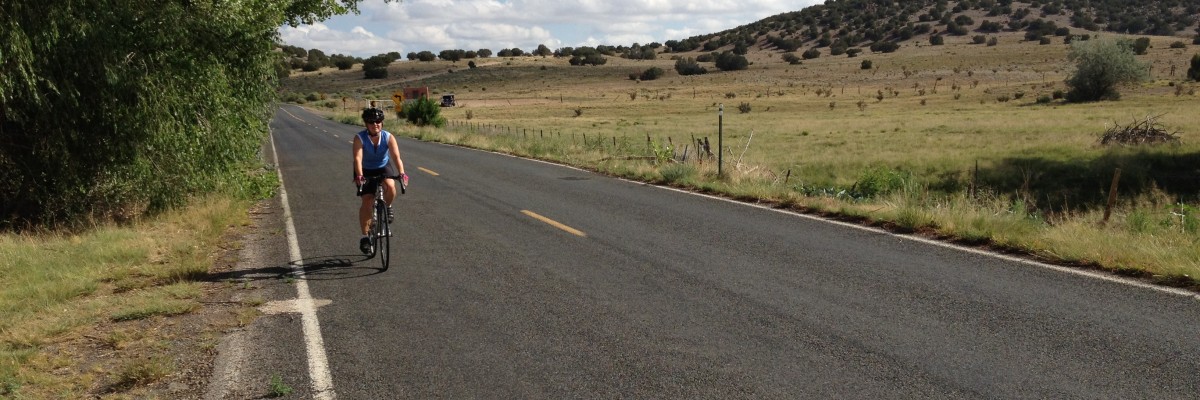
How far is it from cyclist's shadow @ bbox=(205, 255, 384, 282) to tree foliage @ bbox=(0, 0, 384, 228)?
11.4 feet

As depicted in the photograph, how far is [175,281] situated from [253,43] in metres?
5.26

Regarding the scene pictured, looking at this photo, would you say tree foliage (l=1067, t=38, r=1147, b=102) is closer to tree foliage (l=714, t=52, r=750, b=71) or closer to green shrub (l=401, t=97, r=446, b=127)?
green shrub (l=401, t=97, r=446, b=127)

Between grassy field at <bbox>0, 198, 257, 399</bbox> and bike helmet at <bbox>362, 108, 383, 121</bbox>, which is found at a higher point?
bike helmet at <bbox>362, 108, 383, 121</bbox>

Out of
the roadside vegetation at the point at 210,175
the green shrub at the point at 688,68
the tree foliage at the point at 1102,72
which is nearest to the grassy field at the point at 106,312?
the roadside vegetation at the point at 210,175

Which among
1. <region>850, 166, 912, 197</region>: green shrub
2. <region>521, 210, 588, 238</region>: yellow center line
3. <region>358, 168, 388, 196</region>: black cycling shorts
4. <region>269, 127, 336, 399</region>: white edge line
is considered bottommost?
<region>850, 166, 912, 197</region>: green shrub

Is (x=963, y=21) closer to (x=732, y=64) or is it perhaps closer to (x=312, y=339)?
(x=732, y=64)

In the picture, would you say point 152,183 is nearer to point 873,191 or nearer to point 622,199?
point 622,199

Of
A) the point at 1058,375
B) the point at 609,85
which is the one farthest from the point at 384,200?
the point at 609,85

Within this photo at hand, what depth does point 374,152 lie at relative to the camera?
887cm

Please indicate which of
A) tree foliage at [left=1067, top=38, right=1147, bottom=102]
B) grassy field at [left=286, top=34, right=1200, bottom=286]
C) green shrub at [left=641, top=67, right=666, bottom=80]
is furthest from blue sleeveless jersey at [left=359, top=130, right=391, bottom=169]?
green shrub at [left=641, top=67, right=666, bottom=80]

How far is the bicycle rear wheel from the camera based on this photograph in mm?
8836

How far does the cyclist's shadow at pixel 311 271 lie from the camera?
8500 millimetres

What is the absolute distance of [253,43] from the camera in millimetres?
12461

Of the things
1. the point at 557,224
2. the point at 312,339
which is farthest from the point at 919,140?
the point at 312,339
